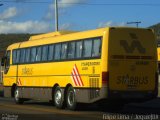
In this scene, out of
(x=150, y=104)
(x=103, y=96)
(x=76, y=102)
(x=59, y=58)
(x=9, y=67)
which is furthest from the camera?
(x=9, y=67)

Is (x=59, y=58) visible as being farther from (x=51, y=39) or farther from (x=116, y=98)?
(x=116, y=98)

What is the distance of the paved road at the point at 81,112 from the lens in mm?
19547

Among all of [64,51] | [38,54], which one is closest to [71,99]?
[64,51]

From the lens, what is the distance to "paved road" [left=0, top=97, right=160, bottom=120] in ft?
64.1

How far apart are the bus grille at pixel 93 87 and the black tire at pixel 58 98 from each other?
2.60 metres

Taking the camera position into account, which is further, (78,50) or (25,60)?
(25,60)

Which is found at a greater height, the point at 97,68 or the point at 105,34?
the point at 105,34

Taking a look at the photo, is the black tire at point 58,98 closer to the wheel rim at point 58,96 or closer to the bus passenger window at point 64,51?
the wheel rim at point 58,96

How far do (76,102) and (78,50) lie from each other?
7.16ft

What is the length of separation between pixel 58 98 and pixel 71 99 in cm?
122

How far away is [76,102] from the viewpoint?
23.3m

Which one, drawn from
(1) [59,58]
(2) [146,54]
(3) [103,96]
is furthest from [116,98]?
(1) [59,58]

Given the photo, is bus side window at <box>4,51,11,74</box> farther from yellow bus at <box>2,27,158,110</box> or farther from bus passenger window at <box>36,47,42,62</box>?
yellow bus at <box>2,27,158,110</box>

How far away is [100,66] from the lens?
21.5m
